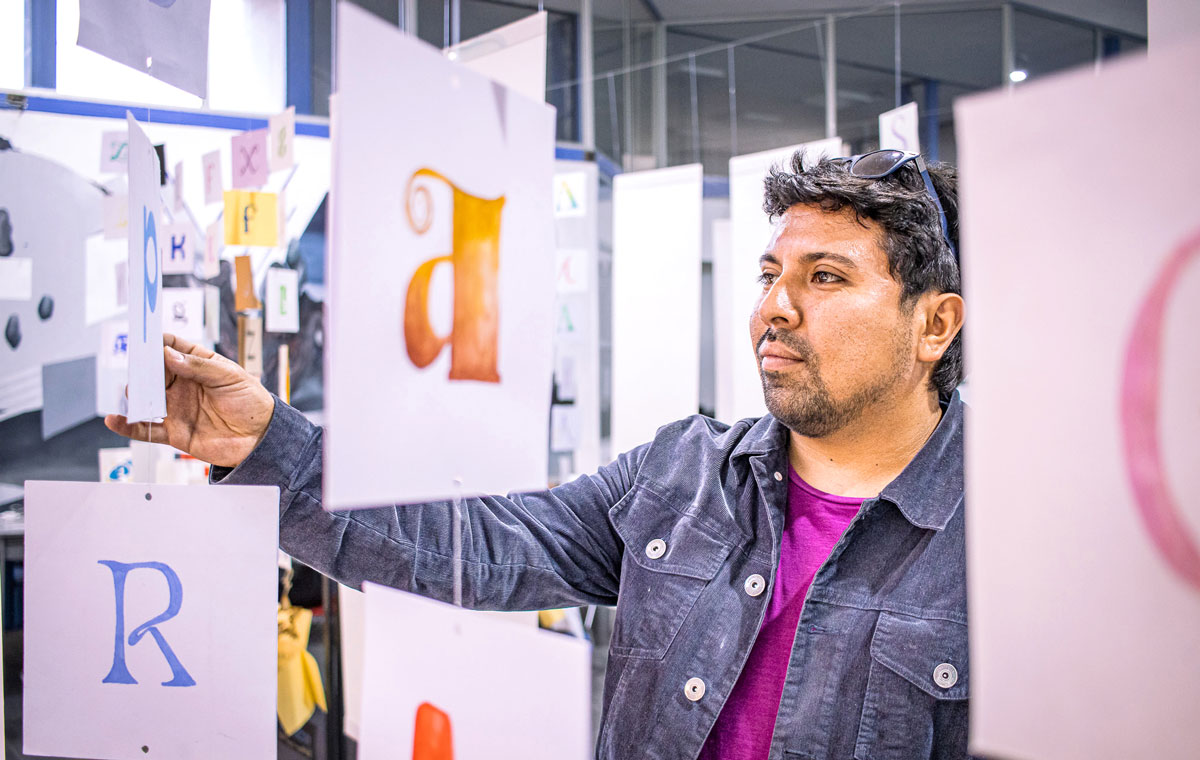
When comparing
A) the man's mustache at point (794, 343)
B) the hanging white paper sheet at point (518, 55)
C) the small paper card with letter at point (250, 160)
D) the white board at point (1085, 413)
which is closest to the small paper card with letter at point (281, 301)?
the small paper card with letter at point (250, 160)

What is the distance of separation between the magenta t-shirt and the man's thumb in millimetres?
695

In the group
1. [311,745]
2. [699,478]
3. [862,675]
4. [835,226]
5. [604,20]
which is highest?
[604,20]

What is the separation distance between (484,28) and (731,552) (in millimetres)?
3185

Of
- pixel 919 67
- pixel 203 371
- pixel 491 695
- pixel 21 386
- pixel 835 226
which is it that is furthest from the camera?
pixel 919 67

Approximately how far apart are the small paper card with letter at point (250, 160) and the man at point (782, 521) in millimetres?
1569

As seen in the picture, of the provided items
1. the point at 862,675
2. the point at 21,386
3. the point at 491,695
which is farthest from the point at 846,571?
the point at 21,386

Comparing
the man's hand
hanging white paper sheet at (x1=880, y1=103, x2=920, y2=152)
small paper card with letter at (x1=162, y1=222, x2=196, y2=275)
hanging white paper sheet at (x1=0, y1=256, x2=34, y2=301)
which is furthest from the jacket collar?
hanging white paper sheet at (x1=0, y1=256, x2=34, y2=301)

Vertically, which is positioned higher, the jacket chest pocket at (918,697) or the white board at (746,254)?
the white board at (746,254)

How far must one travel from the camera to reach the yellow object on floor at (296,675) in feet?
8.67

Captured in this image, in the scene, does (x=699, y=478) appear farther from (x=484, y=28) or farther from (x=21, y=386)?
(x=484, y=28)

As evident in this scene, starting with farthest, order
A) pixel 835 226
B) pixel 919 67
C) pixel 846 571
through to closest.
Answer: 1. pixel 919 67
2. pixel 835 226
3. pixel 846 571

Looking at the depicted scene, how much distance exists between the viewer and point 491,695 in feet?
2.22

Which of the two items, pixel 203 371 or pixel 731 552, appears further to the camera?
pixel 731 552

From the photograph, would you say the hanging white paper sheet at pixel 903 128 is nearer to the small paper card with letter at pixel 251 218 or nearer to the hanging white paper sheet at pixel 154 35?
the small paper card with letter at pixel 251 218
